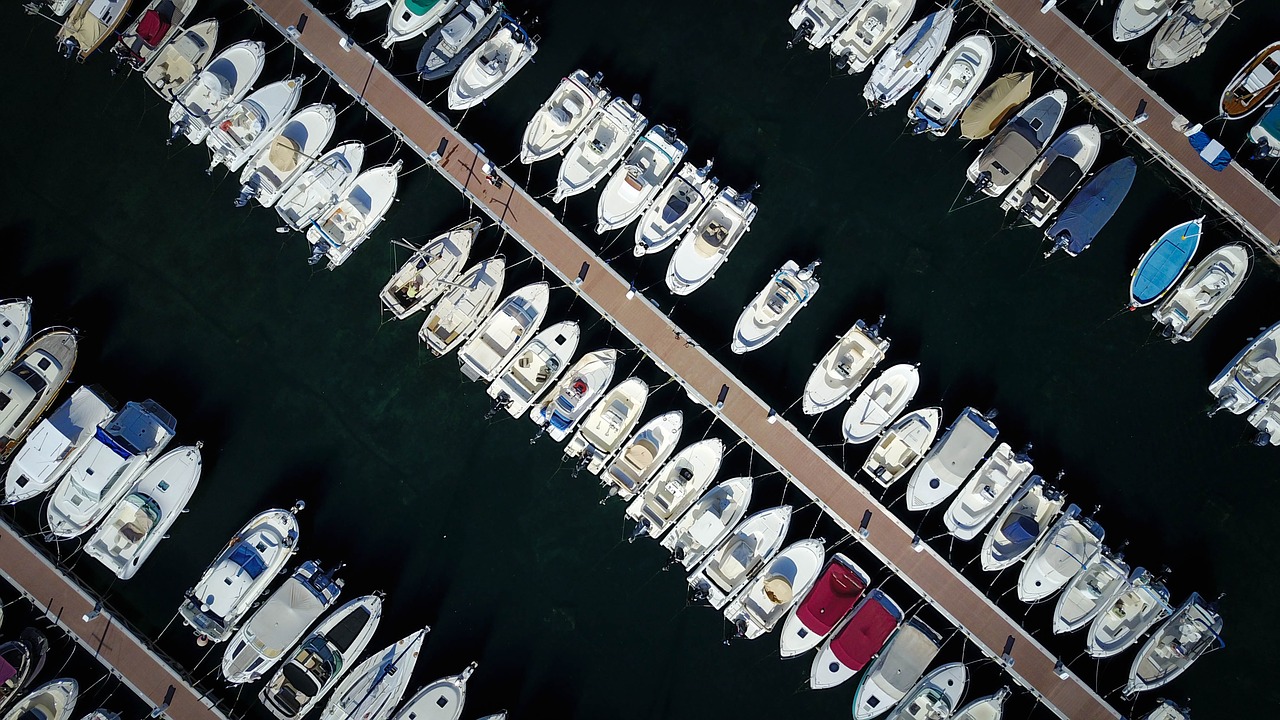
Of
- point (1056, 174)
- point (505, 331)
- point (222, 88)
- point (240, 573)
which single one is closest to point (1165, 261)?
point (1056, 174)

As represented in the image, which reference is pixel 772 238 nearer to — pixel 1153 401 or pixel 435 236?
pixel 435 236

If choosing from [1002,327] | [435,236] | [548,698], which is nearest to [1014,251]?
[1002,327]

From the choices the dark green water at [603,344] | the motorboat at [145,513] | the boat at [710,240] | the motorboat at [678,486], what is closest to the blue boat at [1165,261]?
the dark green water at [603,344]

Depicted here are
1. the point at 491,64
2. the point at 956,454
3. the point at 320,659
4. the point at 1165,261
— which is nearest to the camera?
the point at 956,454

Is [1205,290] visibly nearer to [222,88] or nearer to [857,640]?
[857,640]

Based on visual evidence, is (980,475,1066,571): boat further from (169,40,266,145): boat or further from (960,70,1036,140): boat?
(169,40,266,145): boat

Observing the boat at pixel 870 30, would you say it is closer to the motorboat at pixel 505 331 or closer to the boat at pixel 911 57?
the boat at pixel 911 57

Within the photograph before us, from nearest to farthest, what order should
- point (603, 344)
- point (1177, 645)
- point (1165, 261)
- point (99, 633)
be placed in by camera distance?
point (1177, 645) < point (1165, 261) < point (99, 633) < point (603, 344)
